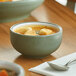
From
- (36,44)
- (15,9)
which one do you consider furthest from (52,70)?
(15,9)

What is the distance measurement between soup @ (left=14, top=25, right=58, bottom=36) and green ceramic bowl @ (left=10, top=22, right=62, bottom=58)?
3 cm

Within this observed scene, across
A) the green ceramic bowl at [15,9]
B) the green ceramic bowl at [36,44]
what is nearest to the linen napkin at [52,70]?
the green ceramic bowl at [36,44]

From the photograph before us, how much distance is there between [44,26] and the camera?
0.94 m

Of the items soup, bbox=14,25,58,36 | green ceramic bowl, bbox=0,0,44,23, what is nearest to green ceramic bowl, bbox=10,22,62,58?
soup, bbox=14,25,58,36

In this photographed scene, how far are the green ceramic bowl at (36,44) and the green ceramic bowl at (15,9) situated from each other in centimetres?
33

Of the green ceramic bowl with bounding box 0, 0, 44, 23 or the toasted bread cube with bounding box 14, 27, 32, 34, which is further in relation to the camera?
the green ceramic bowl with bounding box 0, 0, 44, 23

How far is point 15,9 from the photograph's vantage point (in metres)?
1.19

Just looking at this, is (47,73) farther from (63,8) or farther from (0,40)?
(63,8)

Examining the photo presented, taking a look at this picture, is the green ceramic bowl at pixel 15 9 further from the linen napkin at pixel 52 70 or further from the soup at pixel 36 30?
the linen napkin at pixel 52 70

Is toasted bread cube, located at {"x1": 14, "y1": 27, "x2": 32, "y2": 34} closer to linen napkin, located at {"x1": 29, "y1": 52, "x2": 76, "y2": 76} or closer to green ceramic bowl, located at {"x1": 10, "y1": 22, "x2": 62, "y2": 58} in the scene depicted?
green ceramic bowl, located at {"x1": 10, "y1": 22, "x2": 62, "y2": 58}

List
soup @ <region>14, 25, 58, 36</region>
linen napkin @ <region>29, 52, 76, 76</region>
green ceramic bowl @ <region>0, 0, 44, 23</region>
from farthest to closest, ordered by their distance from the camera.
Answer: green ceramic bowl @ <region>0, 0, 44, 23</region> < soup @ <region>14, 25, 58, 36</region> < linen napkin @ <region>29, 52, 76, 76</region>

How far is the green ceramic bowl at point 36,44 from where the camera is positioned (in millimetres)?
833

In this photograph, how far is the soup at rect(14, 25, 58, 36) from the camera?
858mm

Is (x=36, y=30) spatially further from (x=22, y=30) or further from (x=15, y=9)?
(x=15, y=9)
